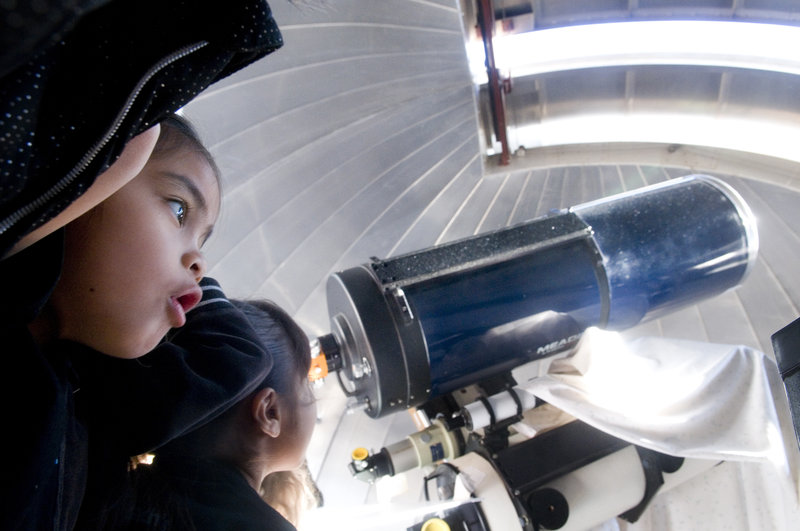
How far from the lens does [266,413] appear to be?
136 cm

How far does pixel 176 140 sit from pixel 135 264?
0.26 metres

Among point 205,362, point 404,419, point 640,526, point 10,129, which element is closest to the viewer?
point 10,129

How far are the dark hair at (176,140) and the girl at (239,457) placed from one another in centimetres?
57

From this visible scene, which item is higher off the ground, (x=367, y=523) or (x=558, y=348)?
(x=558, y=348)

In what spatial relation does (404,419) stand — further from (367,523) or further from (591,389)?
(591,389)

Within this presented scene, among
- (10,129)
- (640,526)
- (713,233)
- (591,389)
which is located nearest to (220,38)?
(10,129)

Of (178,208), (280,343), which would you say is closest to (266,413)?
(280,343)

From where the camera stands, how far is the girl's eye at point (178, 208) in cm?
87

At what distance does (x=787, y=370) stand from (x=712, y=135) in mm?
1807

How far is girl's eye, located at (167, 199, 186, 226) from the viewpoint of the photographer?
0.87 meters

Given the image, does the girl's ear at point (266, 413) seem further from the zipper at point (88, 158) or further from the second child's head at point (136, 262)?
the zipper at point (88, 158)

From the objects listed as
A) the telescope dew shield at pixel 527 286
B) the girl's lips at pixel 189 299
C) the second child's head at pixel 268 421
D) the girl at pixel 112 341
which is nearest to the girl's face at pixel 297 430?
the second child's head at pixel 268 421

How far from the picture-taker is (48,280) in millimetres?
618

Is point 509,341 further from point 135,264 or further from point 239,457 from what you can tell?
point 135,264
